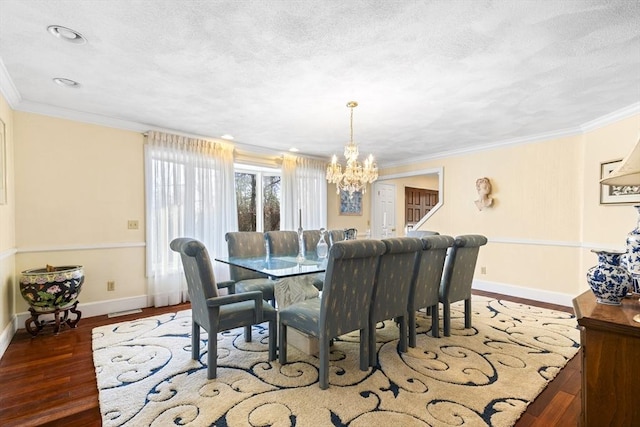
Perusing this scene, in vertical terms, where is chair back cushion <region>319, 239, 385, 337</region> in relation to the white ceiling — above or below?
below

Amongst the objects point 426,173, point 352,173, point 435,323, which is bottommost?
point 435,323

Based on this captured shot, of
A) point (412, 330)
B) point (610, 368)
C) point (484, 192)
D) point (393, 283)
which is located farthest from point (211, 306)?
point (484, 192)

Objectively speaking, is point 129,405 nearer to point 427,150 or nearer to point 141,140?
point 141,140

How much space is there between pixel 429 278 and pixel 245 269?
1.84 m

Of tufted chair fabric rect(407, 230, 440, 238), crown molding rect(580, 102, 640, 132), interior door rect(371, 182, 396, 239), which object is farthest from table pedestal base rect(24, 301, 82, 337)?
crown molding rect(580, 102, 640, 132)

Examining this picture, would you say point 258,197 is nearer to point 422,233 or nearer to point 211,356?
point 422,233

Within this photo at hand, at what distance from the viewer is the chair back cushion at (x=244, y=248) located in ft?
11.5

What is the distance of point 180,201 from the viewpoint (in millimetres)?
4164

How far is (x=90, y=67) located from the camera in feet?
7.74

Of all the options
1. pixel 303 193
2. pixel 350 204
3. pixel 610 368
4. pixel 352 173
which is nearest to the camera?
pixel 610 368

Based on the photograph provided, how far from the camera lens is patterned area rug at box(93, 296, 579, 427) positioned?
69.9 inches

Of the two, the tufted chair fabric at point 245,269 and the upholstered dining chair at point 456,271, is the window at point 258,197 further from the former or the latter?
the upholstered dining chair at point 456,271

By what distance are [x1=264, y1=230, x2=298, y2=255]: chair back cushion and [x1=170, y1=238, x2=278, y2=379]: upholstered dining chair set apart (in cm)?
129

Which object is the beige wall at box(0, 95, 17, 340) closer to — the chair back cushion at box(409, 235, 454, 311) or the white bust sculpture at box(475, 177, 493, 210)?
the chair back cushion at box(409, 235, 454, 311)
